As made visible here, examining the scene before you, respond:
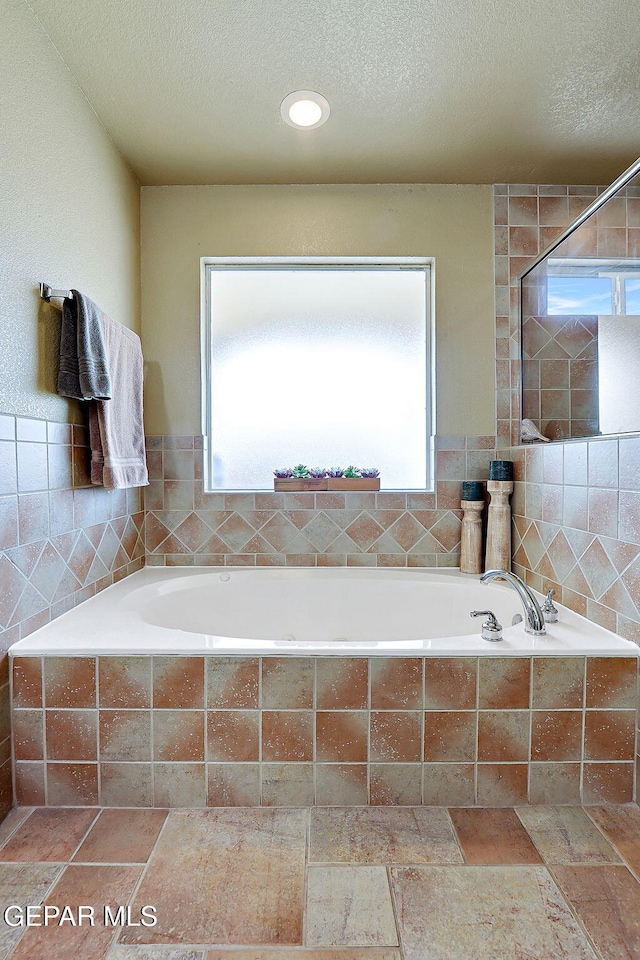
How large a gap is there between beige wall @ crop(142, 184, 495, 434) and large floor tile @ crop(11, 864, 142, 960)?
181cm

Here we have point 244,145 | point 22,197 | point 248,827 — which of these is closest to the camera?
point 248,827

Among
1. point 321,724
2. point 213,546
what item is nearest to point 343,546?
point 213,546

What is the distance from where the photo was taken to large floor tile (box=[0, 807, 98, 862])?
1.37 metres

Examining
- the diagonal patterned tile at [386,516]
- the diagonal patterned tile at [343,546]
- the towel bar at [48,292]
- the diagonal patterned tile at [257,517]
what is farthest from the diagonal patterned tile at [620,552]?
the towel bar at [48,292]

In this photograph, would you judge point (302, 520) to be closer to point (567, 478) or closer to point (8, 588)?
point (567, 478)

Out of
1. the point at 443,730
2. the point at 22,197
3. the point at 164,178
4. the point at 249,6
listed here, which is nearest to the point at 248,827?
the point at 443,730

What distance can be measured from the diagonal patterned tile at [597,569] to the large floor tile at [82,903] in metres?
1.57

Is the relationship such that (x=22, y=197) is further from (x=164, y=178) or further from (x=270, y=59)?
(x=164, y=178)

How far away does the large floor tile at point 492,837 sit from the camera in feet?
4.48

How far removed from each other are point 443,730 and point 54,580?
1.33 metres

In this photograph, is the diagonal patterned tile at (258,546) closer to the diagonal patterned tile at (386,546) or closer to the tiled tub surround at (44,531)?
the diagonal patterned tile at (386,546)

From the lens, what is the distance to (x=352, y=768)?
5.07ft

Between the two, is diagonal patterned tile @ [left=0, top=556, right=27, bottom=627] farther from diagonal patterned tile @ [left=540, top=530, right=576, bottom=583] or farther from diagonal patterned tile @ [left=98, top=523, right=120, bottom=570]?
diagonal patterned tile @ [left=540, top=530, right=576, bottom=583]

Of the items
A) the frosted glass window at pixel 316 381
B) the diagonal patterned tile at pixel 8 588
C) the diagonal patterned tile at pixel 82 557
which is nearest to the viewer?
the diagonal patterned tile at pixel 8 588
